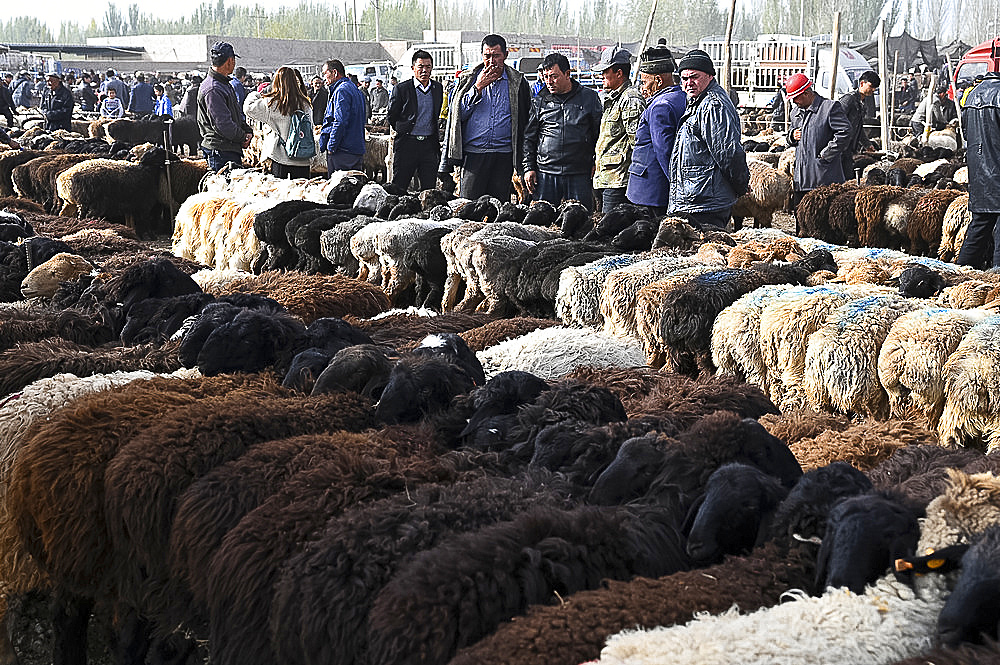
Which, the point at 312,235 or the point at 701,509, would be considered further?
the point at 312,235

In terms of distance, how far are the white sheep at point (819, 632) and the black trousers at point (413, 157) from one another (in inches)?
299

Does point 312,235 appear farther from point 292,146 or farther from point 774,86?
point 774,86

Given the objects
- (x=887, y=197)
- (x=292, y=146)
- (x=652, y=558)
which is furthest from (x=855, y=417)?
(x=292, y=146)

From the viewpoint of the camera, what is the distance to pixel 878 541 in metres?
1.37

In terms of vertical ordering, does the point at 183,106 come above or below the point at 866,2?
below

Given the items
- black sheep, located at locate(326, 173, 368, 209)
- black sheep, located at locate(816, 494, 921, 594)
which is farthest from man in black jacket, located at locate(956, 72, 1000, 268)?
black sheep, located at locate(816, 494, 921, 594)

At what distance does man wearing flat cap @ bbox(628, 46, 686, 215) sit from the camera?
5.64m

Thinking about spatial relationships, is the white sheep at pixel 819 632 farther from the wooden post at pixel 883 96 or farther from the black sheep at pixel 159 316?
the wooden post at pixel 883 96

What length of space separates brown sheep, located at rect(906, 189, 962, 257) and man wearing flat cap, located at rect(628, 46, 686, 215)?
238cm

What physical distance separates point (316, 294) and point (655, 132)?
8.02ft

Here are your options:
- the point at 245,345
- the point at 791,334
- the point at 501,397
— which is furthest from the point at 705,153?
the point at 501,397

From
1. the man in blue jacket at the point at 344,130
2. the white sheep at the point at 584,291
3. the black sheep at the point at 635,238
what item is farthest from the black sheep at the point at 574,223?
the man in blue jacket at the point at 344,130

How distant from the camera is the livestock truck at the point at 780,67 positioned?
19.0 m

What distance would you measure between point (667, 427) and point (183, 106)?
13.0 m
